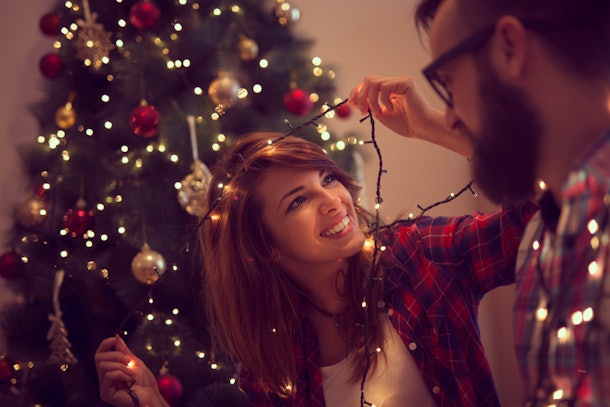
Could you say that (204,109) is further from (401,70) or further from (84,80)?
(401,70)

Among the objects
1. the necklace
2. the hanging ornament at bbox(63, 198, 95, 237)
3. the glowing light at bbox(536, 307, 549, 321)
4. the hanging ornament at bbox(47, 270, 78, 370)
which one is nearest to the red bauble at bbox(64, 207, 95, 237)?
the hanging ornament at bbox(63, 198, 95, 237)

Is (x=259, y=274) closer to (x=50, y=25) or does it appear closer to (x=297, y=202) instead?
(x=297, y=202)

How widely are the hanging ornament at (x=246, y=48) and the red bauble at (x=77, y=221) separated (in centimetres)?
74

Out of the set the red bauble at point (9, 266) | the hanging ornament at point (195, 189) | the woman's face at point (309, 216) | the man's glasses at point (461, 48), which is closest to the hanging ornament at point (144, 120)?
the hanging ornament at point (195, 189)

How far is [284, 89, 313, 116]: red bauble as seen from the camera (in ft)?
7.02

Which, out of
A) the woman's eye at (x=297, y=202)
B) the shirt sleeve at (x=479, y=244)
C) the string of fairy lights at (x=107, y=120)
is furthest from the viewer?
the string of fairy lights at (x=107, y=120)

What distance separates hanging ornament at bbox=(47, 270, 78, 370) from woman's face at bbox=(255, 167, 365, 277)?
913 mm

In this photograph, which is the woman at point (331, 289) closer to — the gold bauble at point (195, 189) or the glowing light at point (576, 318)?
the gold bauble at point (195, 189)

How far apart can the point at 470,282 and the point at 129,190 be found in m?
1.13

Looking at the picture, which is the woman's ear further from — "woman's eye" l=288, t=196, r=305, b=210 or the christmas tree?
the christmas tree

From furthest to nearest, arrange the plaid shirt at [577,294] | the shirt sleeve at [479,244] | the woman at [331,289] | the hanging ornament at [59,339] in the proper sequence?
1. the hanging ornament at [59,339]
2. the woman at [331,289]
3. the shirt sleeve at [479,244]
4. the plaid shirt at [577,294]

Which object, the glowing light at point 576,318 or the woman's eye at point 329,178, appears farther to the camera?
the woman's eye at point 329,178

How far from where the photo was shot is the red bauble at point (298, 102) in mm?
2139

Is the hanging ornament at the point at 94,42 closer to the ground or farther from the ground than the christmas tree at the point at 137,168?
farther from the ground
